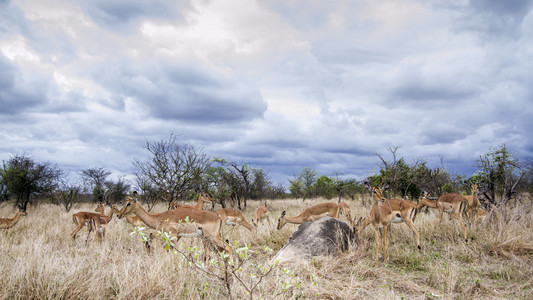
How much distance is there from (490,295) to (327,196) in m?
31.5

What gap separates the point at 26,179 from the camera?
23547mm

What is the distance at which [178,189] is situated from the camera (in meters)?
18.1

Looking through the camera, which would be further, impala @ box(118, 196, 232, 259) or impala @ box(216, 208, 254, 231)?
impala @ box(216, 208, 254, 231)

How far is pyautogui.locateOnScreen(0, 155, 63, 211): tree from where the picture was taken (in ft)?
76.3

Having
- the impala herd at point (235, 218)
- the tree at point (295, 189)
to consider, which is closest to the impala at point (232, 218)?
the impala herd at point (235, 218)

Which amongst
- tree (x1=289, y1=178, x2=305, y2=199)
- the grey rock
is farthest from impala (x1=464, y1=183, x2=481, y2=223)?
tree (x1=289, y1=178, x2=305, y2=199)

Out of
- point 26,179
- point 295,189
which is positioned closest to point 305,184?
point 295,189

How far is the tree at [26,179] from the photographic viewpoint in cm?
2325

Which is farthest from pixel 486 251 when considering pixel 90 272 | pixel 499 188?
pixel 90 272

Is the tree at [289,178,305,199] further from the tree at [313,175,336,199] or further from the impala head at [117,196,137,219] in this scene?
the impala head at [117,196,137,219]

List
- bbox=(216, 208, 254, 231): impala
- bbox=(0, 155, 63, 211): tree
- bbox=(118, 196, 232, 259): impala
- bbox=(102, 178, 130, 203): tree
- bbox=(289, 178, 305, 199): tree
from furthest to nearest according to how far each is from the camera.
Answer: bbox=(289, 178, 305, 199): tree, bbox=(102, 178, 130, 203): tree, bbox=(0, 155, 63, 211): tree, bbox=(216, 208, 254, 231): impala, bbox=(118, 196, 232, 259): impala

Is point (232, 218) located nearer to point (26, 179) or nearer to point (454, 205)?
point (454, 205)

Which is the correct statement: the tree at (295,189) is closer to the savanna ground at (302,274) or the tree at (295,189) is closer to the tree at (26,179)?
the tree at (26,179)

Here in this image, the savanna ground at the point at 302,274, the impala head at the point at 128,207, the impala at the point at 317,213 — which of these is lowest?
the savanna ground at the point at 302,274
